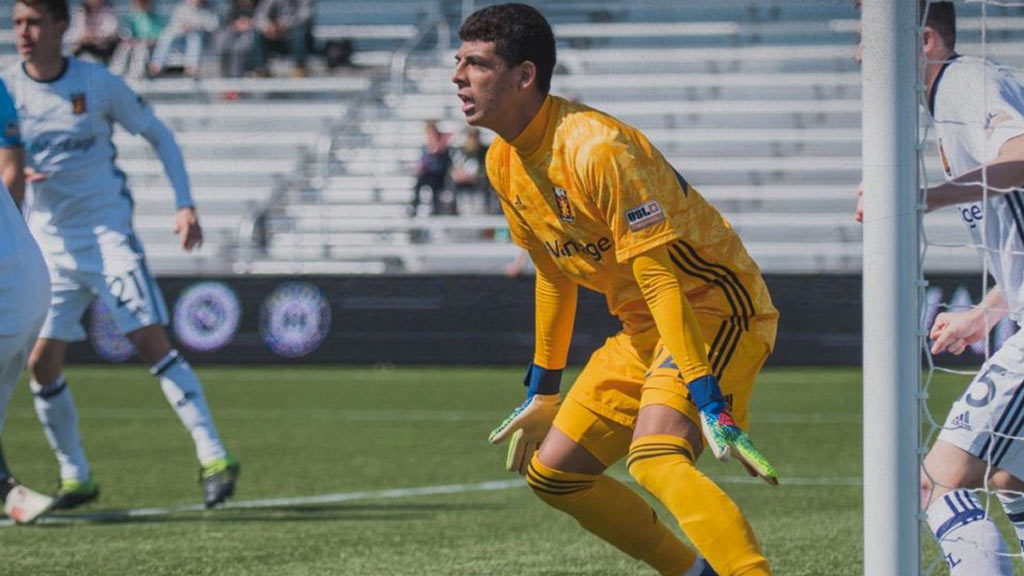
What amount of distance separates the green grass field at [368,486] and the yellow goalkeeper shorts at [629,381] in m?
1.25

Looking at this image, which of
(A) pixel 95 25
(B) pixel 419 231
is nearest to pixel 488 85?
(B) pixel 419 231

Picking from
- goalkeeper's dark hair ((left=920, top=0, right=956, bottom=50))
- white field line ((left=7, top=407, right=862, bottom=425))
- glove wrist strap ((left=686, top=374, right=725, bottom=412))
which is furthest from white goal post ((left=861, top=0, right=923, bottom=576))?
white field line ((left=7, top=407, right=862, bottom=425))

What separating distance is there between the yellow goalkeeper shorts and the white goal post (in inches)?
25.1

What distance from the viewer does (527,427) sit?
5066 millimetres

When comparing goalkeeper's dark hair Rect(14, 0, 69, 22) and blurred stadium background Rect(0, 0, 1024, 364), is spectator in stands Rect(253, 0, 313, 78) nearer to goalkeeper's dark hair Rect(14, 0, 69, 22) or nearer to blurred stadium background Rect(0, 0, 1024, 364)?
blurred stadium background Rect(0, 0, 1024, 364)

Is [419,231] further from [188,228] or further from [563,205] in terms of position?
[563,205]

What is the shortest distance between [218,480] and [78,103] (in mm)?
1901

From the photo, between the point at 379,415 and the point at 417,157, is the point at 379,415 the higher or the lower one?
the lower one

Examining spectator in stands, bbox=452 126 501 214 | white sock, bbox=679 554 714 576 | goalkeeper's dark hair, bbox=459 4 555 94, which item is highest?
goalkeeper's dark hair, bbox=459 4 555 94

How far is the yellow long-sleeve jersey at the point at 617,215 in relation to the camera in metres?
4.42

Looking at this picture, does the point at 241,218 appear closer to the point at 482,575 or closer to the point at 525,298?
the point at 525,298

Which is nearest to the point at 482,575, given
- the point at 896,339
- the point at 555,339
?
the point at 555,339

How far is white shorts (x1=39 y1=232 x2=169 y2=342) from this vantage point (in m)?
7.90

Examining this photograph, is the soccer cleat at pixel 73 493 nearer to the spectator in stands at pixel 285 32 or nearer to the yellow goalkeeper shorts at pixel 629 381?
the yellow goalkeeper shorts at pixel 629 381
